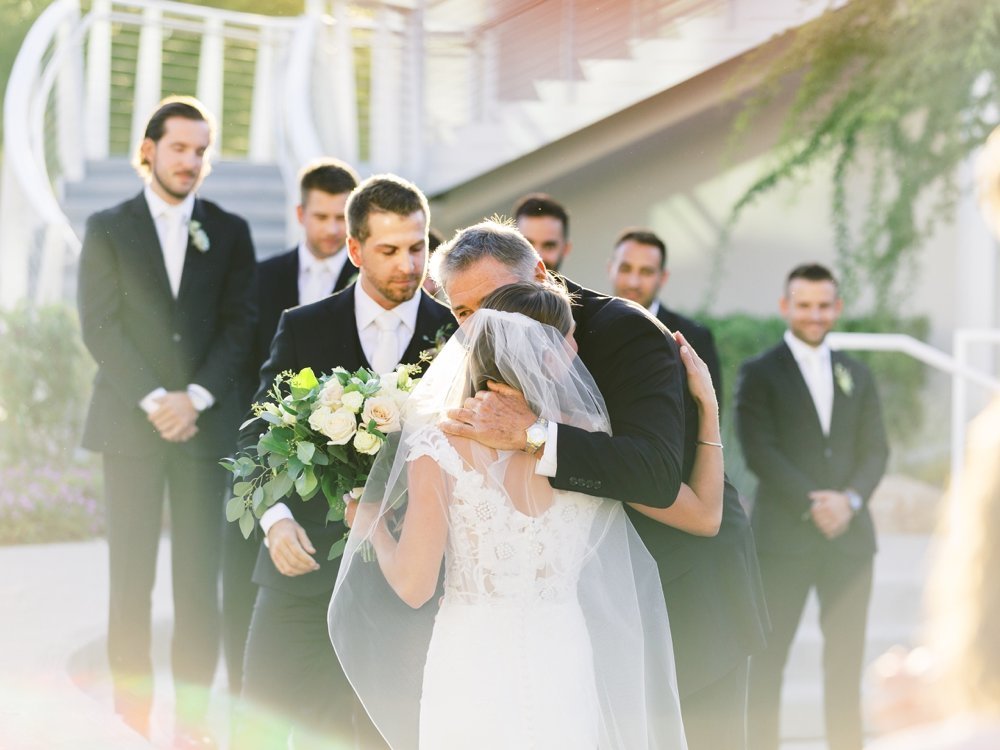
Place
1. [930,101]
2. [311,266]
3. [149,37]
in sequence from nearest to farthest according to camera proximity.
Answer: [311,266] → [930,101] → [149,37]

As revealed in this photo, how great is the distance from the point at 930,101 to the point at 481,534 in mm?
6341

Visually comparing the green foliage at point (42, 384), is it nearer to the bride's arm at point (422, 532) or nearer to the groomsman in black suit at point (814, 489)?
the groomsman in black suit at point (814, 489)

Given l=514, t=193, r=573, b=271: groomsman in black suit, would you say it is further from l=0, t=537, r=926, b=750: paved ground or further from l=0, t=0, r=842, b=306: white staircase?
l=0, t=0, r=842, b=306: white staircase

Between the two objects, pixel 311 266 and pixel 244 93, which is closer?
pixel 311 266


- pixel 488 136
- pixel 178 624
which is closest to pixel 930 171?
pixel 488 136

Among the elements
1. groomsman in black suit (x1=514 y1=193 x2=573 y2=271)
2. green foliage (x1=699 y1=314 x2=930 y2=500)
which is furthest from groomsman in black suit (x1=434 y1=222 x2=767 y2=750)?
green foliage (x1=699 y1=314 x2=930 y2=500)

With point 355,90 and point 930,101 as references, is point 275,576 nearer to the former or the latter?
point 930,101

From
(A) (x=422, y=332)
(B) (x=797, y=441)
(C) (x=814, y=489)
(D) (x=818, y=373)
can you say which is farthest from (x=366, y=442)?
(D) (x=818, y=373)

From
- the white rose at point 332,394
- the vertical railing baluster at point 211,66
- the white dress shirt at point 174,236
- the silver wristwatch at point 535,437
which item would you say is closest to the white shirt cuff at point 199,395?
the white dress shirt at point 174,236

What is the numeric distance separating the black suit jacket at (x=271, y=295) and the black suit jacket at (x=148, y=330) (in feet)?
0.22

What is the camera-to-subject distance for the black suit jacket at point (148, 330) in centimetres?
573

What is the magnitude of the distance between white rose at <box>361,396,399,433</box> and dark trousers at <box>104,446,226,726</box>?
231 centimetres

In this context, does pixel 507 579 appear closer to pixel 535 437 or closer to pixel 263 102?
pixel 535 437

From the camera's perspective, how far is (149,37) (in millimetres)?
13852
